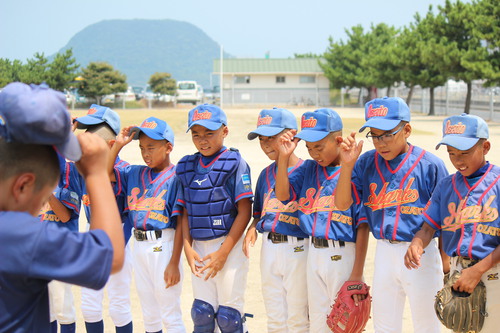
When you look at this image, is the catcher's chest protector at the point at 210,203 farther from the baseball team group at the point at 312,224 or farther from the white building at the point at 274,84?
the white building at the point at 274,84

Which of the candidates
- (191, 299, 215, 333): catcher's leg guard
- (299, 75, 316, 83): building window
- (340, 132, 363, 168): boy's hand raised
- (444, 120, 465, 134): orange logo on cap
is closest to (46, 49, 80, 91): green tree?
(299, 75, 316, 83): building window

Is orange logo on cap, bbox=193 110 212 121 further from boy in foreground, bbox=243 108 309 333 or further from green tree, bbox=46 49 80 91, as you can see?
green tree, bbox=46 49 80 91

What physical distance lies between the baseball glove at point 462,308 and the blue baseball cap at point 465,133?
2.91 feet

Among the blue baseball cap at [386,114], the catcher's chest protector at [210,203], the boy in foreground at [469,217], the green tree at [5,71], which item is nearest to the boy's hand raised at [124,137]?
the catcher's chest protector at [210,203]

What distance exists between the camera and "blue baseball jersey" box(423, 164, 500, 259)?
3936mm

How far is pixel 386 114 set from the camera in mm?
4555

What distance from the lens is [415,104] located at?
178 feet

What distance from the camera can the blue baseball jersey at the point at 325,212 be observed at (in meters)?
4.56

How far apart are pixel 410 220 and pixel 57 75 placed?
3951 cm

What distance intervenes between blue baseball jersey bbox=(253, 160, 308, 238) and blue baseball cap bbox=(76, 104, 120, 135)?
1.61 m

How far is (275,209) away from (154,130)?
1.24m

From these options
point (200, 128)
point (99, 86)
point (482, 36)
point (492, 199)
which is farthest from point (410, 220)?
point (99, 86)

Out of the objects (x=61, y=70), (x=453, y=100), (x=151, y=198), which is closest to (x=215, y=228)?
(x=151, y=198)

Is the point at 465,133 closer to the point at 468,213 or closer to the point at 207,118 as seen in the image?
the point at 468,213
